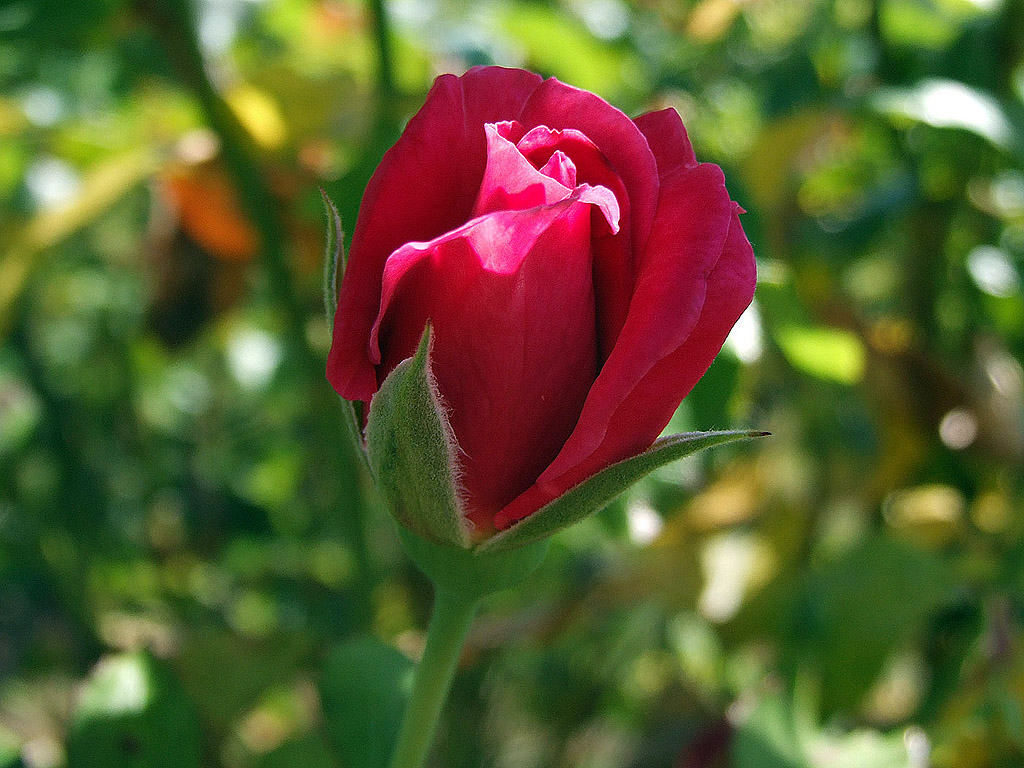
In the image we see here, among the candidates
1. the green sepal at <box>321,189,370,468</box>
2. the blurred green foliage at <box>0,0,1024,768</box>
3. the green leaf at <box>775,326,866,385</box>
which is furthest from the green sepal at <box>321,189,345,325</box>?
the green leaf at <box>775,326,866,385</box>

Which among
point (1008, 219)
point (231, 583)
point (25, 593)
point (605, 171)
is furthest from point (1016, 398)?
point (25, 593)

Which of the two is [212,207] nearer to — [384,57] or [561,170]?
[384,57]

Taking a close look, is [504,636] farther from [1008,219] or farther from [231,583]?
[1008,219]

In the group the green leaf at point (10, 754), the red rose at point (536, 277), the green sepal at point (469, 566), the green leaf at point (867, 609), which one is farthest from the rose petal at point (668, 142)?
the green leaf at point (867, 609)

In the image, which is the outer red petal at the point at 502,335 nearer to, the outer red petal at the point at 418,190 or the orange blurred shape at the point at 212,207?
the outer red petal at the point at 418,190

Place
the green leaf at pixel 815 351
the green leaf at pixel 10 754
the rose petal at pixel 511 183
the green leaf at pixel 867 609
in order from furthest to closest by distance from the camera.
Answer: the green leaf at pixel 867 609 < the green leaf at pixel 815 351 < the green leaf at pixel 10 754 < the rose petal at pixel 511 183

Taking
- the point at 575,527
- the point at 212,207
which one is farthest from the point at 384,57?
the point at 575,527
